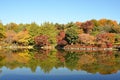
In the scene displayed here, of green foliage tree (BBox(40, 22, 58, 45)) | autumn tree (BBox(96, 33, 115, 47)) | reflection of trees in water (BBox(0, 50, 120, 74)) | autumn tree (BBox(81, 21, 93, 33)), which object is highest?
autumn tree (BBox(81, 21, 93, 33))

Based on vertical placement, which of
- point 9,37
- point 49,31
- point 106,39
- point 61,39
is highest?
point 49,31

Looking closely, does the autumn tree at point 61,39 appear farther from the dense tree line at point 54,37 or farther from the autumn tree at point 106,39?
the autumn tree at point 106,39

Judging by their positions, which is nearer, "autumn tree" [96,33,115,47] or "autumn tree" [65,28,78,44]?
"autumn tree" [96,33,115,47]

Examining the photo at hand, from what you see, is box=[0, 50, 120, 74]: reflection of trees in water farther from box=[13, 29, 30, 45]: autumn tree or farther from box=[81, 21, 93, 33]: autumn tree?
box=[81, 21, 93, 33]: autumn tree

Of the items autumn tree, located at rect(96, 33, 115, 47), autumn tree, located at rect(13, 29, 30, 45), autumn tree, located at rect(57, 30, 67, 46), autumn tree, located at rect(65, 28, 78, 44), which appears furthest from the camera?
autumn tree, located at rect(13, 29, 30, 45)

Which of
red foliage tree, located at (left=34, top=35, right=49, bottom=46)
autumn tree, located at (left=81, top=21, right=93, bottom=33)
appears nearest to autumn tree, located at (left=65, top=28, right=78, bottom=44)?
red foliage tree, located at (left=34, top=35, right=49, bottom=46)

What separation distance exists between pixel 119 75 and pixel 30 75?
6805 mm

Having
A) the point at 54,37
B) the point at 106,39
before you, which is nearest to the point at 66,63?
the point at 106,39

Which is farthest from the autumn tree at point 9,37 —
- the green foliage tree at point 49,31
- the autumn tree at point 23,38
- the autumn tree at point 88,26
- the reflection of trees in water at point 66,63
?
the reflection of trees in water at point 66,63

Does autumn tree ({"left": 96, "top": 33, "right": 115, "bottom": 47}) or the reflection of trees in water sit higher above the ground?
autumn tree ({"left": 96, "top": 33, "right": 115, "bottom": 47})

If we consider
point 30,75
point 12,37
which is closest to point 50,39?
point 12,37

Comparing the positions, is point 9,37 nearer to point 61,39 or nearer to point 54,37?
point 54,37

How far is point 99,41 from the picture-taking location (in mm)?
50844

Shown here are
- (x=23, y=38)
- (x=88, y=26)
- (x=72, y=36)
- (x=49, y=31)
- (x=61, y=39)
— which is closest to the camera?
(x=72, y=36)
